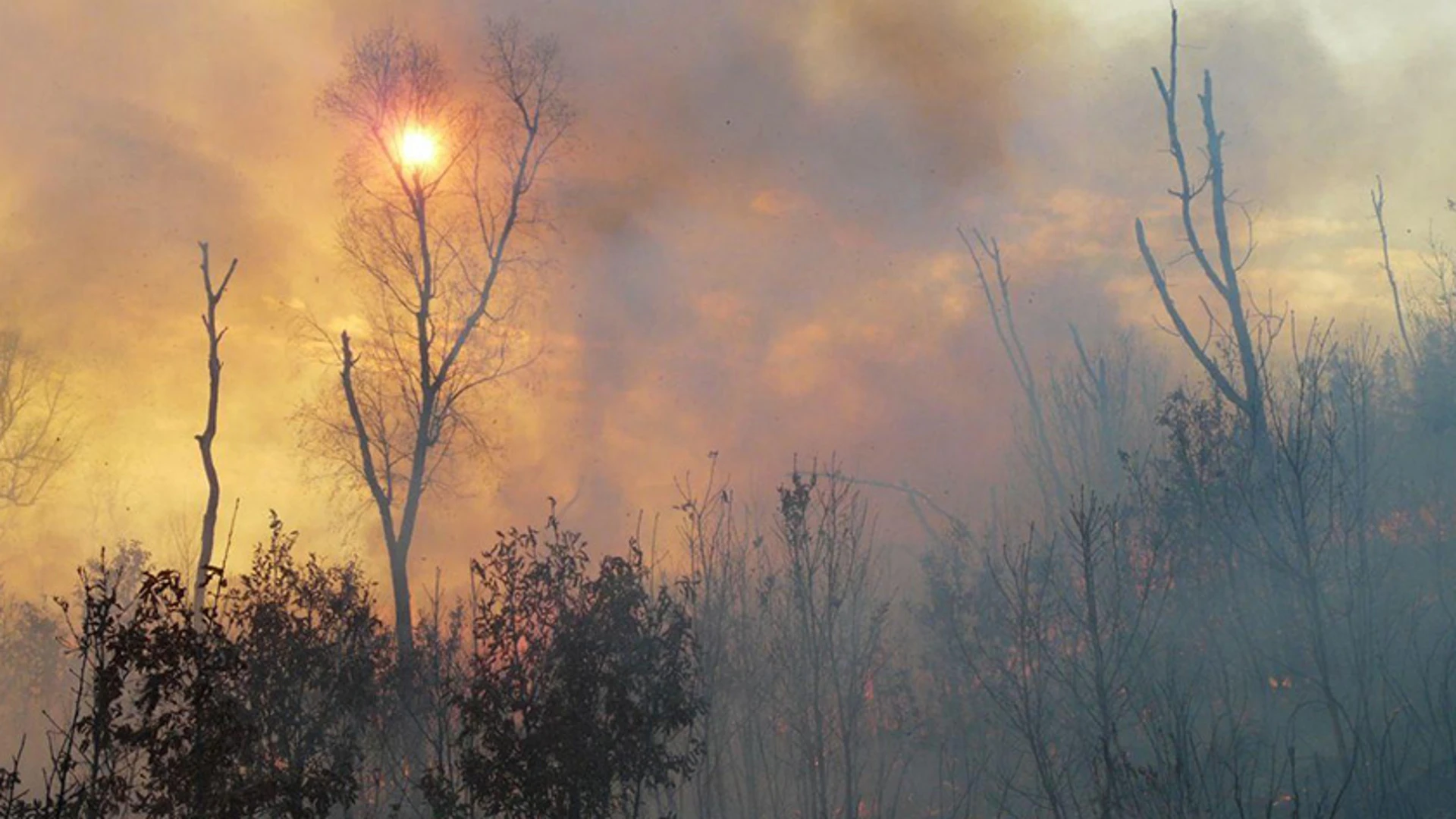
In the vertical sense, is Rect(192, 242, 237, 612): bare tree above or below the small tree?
above

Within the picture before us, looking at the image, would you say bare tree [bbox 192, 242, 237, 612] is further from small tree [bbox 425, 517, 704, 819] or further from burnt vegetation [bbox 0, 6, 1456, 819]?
small tree [bbox 425, 517, 704, 819]

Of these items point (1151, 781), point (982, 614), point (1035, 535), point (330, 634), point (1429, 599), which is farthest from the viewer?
point (1035, 535)

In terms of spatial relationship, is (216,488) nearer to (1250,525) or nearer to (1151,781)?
(1151,781)

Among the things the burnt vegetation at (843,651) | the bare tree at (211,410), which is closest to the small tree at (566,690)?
the burnt vegetation at (843,651)

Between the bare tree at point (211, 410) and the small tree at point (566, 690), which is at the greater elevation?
the bare tree at point (211, 410)

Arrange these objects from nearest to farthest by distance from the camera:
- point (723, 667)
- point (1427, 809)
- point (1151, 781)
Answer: point (1151, 781) < point (1427, 809) < point (723, 667)

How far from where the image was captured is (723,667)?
2183 cm

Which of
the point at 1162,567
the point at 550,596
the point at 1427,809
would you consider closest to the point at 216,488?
the point at 550,596

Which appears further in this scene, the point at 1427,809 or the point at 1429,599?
the point at 1429,599

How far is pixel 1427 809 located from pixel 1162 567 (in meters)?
8.43

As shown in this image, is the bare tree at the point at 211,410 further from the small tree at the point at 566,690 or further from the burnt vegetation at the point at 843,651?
the small tree at the point at 566,690

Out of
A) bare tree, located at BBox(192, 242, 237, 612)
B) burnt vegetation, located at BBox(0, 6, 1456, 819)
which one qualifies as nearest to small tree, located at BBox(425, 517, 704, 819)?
burnt vegetation, located at BBox(0, 6, 1456, 819)

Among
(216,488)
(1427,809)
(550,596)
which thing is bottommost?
(1427,809)

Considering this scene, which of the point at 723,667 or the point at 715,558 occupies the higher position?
the point at 715,558
